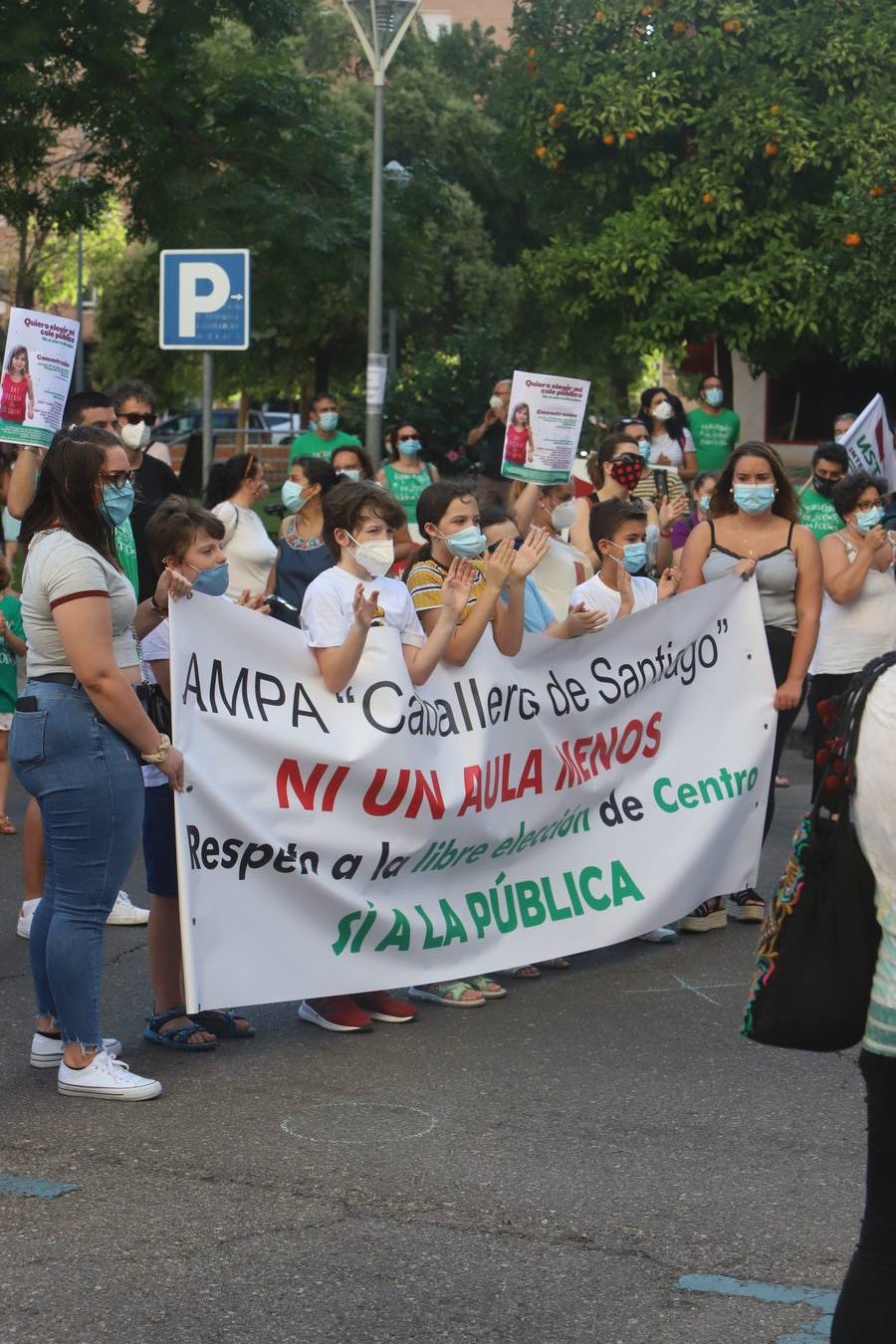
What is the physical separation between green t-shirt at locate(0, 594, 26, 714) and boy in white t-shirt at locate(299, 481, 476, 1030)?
3168mm

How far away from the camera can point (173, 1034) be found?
5.61 meters

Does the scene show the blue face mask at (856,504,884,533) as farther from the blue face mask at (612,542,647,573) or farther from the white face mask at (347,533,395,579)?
the white face mask at (347,533,395,579)

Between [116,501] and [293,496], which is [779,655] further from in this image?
[293,496]

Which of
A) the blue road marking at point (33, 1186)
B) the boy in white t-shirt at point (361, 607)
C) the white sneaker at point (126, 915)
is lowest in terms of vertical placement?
the white sneaker at point (126, 915)

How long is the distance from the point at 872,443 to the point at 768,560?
12.1 feet

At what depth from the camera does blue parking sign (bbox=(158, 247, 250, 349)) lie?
1185 centimetres

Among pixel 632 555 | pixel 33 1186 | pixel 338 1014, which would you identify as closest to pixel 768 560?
pixel 632 555

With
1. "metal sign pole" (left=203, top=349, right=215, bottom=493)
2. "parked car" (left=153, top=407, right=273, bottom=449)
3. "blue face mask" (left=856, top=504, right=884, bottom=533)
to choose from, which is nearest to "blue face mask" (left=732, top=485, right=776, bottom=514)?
"blue face mask" (left=856, top=504, right=884, bottom=533)

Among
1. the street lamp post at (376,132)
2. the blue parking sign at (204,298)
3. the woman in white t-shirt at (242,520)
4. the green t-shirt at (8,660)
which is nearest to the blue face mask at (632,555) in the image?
the woman in white t-shirt at (242,520)

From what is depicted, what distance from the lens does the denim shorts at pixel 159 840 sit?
18.5ft

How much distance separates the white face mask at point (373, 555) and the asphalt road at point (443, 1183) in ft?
4.72

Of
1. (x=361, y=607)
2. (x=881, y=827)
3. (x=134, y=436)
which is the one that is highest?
(x=134, y=436)

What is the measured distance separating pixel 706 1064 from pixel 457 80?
43787mm

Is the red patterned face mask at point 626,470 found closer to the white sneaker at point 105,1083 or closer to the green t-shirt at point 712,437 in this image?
the white sneaker at point 105,1083
